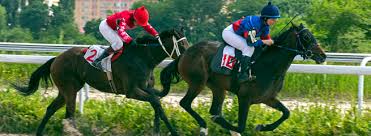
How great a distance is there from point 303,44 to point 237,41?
0.69m

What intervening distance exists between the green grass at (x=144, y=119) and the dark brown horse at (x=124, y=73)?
11.6 inches

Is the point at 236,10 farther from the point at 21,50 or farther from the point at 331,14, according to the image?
the point at 21,50

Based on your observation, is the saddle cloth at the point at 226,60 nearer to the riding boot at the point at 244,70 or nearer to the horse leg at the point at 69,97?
the riding boot at the point at 244,70

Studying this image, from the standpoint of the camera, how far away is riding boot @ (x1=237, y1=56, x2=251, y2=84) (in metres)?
7.39

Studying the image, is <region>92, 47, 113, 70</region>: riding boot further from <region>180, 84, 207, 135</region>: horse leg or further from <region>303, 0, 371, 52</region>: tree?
<region>303, 0, 371, 52</region>: tree

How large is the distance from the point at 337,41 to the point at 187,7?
48.4 ft

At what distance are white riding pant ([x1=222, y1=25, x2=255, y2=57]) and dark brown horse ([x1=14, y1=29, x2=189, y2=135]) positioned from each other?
558 millimetres

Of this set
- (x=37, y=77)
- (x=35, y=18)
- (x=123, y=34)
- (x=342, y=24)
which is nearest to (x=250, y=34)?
(x=123, y=34)

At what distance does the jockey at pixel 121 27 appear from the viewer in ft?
25.7

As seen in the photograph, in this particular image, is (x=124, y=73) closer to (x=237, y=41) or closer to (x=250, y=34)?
(x=237, y=41)

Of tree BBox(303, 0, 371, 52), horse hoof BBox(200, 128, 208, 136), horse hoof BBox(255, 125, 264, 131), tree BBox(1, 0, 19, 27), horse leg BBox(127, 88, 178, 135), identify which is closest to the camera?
horse hoof BBox(255, 125, 264, 131)

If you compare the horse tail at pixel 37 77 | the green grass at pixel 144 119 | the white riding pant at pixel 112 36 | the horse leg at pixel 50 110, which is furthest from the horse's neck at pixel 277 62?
the horse tail at pixel 37 77

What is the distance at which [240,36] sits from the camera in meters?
7.57

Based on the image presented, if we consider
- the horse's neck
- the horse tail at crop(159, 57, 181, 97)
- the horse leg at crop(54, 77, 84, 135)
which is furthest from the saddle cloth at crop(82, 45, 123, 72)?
the horse's neck
